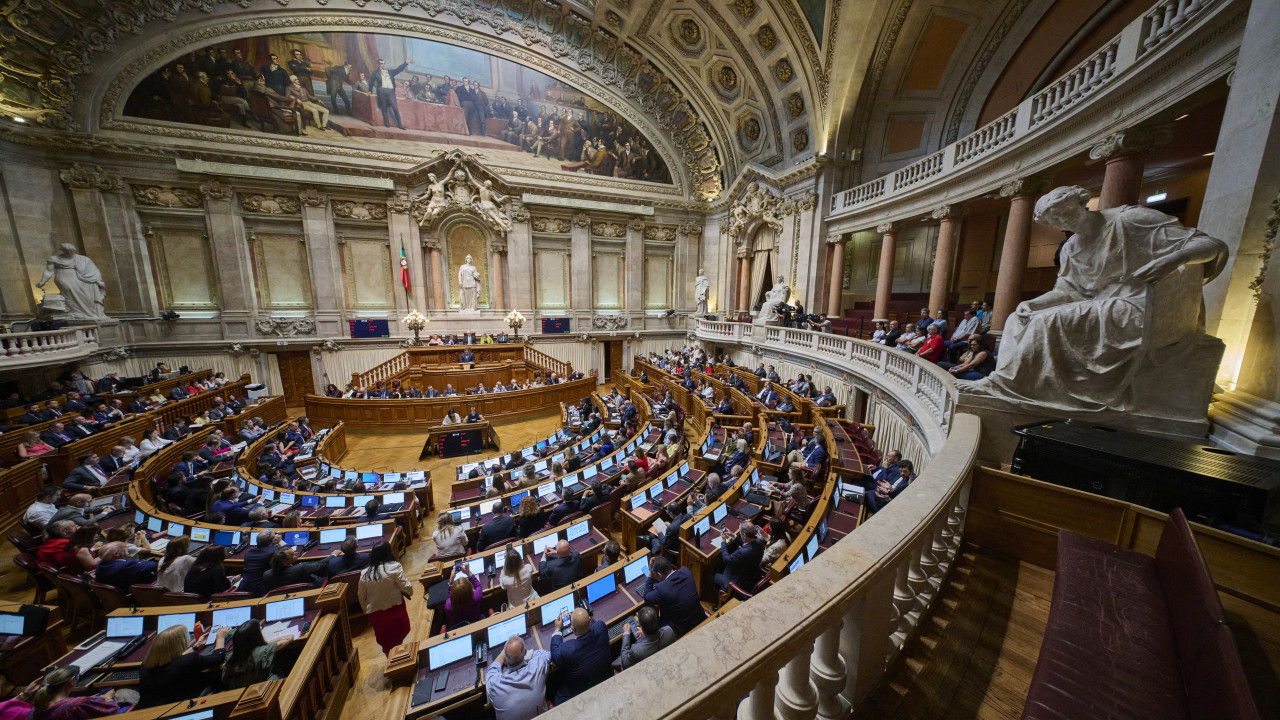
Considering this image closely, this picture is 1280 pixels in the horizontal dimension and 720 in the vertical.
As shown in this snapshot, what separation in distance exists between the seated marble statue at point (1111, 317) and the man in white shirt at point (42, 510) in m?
11.0

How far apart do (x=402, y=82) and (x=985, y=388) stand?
Answer: 2117cm

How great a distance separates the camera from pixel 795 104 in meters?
15.9

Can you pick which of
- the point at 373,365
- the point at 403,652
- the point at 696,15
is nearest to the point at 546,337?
the point at 373,365

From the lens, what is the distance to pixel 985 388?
3.73 metres

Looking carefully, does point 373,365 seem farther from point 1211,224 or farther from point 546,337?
point 1211,224

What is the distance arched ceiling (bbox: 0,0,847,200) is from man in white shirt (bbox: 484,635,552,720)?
1727 cm

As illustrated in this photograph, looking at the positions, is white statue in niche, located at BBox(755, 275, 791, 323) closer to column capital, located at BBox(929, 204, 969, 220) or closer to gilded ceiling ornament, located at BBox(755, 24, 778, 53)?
column capital, located at BBox(929, 204, 969, 220)

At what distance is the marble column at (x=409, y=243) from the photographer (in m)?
16.8

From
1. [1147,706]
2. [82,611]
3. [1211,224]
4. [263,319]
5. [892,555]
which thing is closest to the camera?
[1147,706]

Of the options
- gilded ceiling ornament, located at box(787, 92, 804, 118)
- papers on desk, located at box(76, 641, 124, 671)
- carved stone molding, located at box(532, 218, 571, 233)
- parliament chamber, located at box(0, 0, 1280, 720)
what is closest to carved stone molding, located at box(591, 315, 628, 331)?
parliament chamber, located at box(0, 0, 1280, 720)

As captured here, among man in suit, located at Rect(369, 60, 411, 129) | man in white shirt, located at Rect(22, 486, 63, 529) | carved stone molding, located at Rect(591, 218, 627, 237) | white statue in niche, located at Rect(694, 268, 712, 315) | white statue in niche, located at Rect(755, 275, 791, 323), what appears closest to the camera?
man in white shirt, located at Rect(22, 486, 63, 529)

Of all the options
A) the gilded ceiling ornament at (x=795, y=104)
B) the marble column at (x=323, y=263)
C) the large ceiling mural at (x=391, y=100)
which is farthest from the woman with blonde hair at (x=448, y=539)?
the gilded ceiling ornament at (x=795, y=104)

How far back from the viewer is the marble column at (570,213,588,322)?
761 inches

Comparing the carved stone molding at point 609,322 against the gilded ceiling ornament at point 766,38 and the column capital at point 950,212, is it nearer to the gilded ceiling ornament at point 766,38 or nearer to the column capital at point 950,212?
the gilded ceiling ornament at point 766,38
